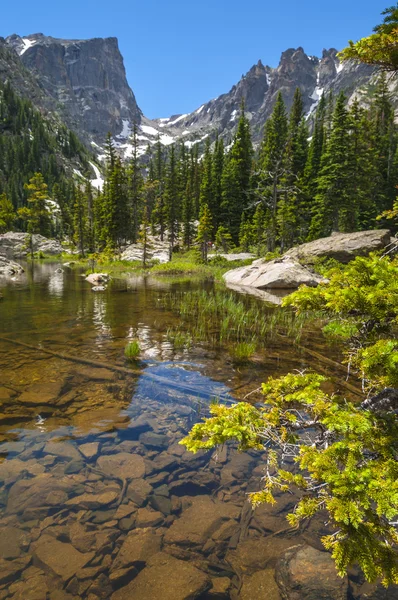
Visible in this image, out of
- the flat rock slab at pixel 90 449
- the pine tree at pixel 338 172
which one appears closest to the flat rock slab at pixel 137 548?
the flat rock slab at pixel 90 449

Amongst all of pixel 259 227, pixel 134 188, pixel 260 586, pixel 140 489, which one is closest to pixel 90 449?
pixel 140 489

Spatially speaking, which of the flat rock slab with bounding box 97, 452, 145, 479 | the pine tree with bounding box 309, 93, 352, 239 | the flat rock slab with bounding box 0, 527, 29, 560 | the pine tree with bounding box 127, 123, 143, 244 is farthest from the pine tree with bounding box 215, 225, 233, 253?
the flat rock slab with bounding box 0, 527, 29, 560

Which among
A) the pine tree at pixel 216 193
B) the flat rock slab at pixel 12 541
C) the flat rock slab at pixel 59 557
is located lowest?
the flat rock slab at pixel 59 557

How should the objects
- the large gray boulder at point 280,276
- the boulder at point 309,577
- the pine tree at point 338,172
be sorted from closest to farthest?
the boulder at point 309,577 → the large gray boulder at point 280,276 → the pine tree at point 338,172

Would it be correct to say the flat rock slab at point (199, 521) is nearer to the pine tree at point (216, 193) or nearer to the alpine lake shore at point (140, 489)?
the alpine lake shore at point (140, 489)

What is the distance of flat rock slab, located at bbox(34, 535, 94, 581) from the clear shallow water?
10 millimetres

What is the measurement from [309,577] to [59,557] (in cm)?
246

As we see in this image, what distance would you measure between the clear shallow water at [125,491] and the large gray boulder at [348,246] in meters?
22.3

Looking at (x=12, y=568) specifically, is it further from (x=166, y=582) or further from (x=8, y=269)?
(x=8, y=269)

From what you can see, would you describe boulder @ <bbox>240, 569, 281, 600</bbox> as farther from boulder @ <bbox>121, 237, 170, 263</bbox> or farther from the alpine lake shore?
boulder @ <bbox>121, 237, 170, 263</bbox>

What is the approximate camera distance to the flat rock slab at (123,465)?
4.48 m

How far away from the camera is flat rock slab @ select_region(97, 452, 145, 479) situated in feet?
14.7

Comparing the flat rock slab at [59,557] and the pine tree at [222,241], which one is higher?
the pine tree at [222,241]

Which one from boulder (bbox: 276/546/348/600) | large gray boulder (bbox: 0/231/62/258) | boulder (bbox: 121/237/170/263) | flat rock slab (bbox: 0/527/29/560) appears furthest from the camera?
large gray boulder (bbox: 0/231/62/258)
